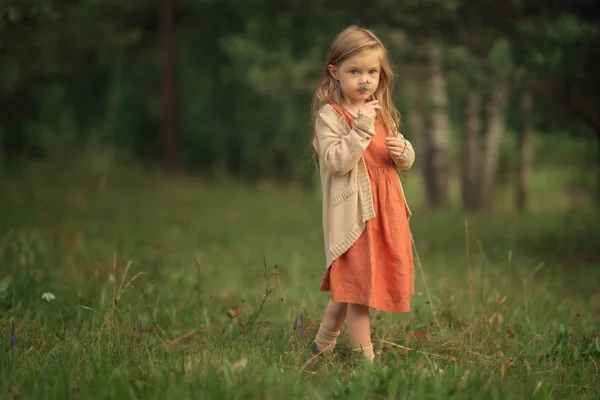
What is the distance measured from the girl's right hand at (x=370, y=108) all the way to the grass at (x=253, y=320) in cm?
113

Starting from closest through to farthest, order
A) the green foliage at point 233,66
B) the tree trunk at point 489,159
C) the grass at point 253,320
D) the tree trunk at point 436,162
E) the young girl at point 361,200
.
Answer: the grass at point 253,320 < the young girl at point 361,200 < the green foliage at point 233,66 < the tree trunk at point 436,162 < the tree trunk at point 489,159

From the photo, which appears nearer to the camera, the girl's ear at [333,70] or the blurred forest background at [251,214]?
the blurred forest background at [251,214]

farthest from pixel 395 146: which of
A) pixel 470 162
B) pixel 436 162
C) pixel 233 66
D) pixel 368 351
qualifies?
pixel 470 162

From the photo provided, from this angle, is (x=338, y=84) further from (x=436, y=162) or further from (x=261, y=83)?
(x=436, y=162)

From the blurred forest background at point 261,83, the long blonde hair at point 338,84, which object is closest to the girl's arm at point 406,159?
the long blonde hair at point 338,84

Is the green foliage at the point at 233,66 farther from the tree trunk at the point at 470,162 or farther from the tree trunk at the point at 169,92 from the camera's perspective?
the tree trunk at the point at 470,162

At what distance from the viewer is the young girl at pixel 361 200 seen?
143 inches

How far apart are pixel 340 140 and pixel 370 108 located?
0.72ft

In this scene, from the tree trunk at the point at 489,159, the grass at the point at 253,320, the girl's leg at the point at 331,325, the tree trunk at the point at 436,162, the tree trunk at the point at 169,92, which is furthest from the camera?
the tree trunk at the point at 169,92

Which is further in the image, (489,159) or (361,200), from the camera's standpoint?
(489,159)

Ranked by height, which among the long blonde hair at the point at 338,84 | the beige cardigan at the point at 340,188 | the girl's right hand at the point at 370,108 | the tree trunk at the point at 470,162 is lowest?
the tree trunk at the point at 470,162

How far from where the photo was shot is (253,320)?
14.0ft

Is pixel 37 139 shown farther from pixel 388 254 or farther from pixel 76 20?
pixel 388 254

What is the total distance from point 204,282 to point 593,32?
4.07 meters
